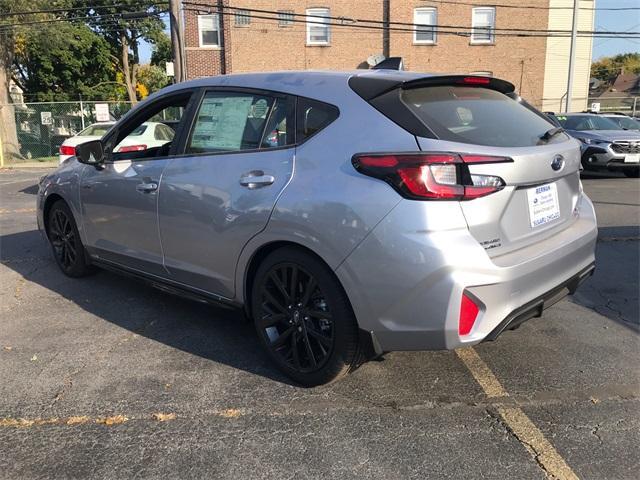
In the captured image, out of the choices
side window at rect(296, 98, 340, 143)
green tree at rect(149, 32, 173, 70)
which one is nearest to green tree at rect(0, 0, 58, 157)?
green tree at rect(149, 32, 173, 70)

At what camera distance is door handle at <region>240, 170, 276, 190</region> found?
3.18 meters

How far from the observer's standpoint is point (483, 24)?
2639cm

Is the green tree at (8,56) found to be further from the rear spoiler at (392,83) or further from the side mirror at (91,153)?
the rear spoiler at (392,83)

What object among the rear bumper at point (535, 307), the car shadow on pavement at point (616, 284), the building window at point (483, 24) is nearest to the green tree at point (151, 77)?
the building window at point (483, 24)

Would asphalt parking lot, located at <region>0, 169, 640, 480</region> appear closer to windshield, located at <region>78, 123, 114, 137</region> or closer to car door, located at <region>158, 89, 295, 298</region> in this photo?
car door, located at <region>158, 89, 295, 298</region>

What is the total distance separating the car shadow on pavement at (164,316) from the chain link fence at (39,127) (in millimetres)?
18033

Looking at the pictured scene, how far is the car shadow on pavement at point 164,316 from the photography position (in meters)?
3.78

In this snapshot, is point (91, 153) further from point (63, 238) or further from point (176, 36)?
point (176, 36)

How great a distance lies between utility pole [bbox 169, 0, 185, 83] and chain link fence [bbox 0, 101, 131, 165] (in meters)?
5.14

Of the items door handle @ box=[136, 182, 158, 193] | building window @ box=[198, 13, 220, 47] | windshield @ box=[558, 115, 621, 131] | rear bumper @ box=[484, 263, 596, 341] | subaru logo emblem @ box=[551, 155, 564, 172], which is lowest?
rear bumper @ box=[484, 263, 596, 341]

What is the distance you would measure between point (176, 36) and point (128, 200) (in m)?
15.7

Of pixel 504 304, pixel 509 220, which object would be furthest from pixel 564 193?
pixel 504 304

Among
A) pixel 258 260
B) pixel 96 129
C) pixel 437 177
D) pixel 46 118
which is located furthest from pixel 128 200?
pixel 46 118

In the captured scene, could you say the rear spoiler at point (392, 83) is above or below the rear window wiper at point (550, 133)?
above
